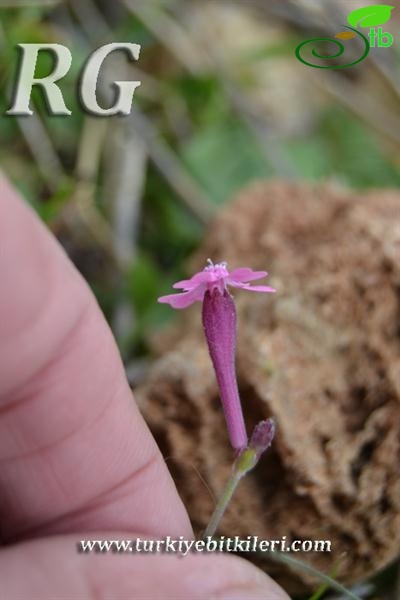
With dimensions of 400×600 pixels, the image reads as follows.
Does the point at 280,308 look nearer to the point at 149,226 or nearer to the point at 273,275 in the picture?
the point at 273,275

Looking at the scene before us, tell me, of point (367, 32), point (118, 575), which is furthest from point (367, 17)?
point (118, 575)

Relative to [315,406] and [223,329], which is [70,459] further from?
[315,406]

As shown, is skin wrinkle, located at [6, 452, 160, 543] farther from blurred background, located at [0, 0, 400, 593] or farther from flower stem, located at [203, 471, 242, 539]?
blurred background, located at [0, 0, 400, 593]

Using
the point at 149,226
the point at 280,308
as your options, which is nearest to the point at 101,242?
the point at 149,226

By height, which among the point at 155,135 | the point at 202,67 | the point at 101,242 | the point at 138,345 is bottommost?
the point at 138,345

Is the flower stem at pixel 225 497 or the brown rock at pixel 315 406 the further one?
the brown rock at pixel 315 406

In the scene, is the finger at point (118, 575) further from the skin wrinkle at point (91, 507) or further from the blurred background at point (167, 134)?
the blurred background at point (167, 134)

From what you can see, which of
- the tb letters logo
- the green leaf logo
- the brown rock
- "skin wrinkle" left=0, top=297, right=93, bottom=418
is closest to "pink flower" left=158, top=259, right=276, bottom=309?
"skin wrinkle" left=0, top=297, right=93, bottom=418

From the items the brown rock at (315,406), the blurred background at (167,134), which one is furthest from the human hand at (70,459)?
the blurred background at (167,134)
